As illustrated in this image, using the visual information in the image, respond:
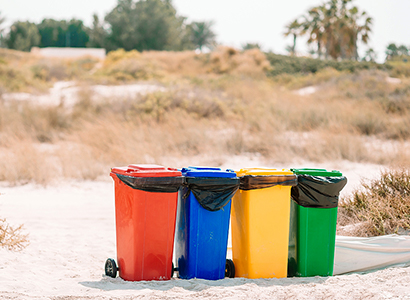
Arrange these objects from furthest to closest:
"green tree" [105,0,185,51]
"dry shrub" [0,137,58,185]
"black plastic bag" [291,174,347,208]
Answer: "green tree" [105,0,185,51] → "dry shrub" [0,137,58,185] → "black plastic bag" [291,174,347,208]

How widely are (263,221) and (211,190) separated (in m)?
0.55

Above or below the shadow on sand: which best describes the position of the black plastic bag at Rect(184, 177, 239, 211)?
above

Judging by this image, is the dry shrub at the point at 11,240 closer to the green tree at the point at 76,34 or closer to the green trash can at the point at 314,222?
the green trash can at the point at 314,222

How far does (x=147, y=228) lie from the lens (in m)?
3.45

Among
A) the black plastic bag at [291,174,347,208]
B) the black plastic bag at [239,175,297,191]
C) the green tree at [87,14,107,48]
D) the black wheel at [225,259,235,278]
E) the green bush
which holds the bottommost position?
the black wheel at [225,259,235,278]

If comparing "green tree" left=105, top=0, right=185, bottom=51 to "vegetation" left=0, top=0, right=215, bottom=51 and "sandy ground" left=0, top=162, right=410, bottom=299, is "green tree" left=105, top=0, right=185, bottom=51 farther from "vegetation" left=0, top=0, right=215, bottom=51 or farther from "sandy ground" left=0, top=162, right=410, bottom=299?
"sandy ground" left=0, top=162, right=410, bottom=299

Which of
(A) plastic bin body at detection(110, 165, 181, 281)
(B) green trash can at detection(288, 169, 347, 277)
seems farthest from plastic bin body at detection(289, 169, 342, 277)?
(A) plastic bin body at detection(110, 165, 181, 281)

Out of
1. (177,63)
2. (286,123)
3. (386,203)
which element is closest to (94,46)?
(177,63)

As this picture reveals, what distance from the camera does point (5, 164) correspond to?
833 cm

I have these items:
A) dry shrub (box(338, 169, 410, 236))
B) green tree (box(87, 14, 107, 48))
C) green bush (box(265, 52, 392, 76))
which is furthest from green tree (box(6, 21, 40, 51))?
dry shrub (box(338, 169, 410, 236))

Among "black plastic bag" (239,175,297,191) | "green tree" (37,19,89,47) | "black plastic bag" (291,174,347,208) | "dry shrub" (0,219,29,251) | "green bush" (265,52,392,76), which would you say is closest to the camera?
"black plastic bag" (239,175,297,191)

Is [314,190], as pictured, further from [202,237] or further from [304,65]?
[304,65]

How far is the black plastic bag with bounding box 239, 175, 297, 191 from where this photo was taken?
→ 3.61m

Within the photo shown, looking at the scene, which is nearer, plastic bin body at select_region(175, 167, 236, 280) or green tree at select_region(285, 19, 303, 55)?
plastic bin body at select_region(175, 167, 236, 280)
